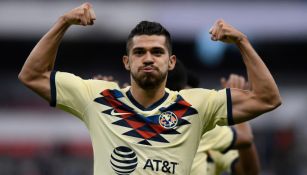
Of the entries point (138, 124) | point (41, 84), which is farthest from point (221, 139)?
point (41, 84)

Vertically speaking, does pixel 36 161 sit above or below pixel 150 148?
below

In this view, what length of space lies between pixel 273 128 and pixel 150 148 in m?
15.0

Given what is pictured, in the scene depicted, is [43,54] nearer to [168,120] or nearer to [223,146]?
[168,120]

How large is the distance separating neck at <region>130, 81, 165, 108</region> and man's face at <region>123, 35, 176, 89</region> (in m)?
0.08

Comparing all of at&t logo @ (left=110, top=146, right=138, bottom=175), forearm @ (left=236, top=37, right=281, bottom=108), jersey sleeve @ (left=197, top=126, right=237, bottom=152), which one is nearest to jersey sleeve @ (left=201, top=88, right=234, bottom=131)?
forearm @ (left=236, top=37, right=281, bottom=108)

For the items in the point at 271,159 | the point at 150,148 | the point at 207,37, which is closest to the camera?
the point at 150,148

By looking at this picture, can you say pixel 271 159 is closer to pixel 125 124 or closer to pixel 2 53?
pixel 2 53

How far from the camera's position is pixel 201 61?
24406 mm

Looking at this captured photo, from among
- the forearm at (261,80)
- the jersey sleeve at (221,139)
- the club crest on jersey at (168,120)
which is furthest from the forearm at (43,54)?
the jersey sleeve at (221,139)

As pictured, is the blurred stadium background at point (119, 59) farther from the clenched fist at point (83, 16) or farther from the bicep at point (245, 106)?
the clenched fist at point (83, 16)

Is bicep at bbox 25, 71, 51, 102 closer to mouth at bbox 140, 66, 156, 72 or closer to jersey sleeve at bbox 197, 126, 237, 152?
mouth at bbox 140, 66, 156, 72

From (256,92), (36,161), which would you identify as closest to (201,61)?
(36,161)

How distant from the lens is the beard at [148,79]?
6.06 metres

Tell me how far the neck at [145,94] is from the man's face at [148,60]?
0.25 feet
